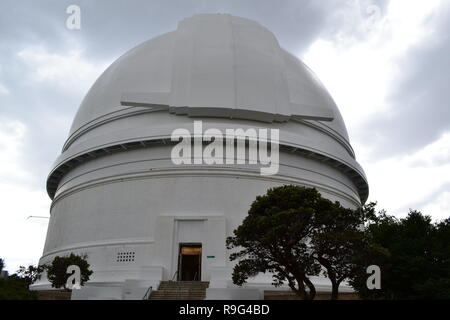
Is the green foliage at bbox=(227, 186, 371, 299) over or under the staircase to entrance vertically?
over

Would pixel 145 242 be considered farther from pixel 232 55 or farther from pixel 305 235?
pixel 232 55

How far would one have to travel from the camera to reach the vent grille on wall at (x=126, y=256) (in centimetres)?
2027

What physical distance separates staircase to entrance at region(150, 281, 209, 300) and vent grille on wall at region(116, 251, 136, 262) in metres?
2.88

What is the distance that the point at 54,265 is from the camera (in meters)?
17.3

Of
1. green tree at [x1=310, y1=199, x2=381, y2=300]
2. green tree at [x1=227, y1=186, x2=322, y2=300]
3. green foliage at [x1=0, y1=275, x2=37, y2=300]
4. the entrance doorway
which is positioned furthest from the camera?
the entrance doorway

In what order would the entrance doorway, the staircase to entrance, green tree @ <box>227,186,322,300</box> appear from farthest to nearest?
the entrance doorway
the staircase to entrance
green tree @ <box>227,186,322,300</box>

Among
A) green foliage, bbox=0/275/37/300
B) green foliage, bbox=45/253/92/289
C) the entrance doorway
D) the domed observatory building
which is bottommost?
green foliage, bbox=0/275/37/300

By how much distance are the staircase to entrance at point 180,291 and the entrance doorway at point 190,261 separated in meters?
2.15

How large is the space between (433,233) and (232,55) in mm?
14957

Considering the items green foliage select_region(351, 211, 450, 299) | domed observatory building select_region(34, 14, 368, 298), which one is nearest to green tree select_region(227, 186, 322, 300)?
green foliage select_region(351, 211, 450, 299)

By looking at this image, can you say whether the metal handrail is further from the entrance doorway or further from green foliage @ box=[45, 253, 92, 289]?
the entrance doorway

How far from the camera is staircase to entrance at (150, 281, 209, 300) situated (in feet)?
54.5

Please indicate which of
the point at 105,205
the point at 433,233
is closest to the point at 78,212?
the point at 105,205

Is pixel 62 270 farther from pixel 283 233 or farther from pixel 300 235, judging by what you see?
pixel 300 235
